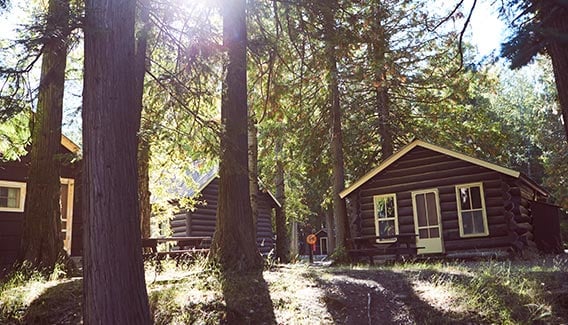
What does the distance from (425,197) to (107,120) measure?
13775 millimetres

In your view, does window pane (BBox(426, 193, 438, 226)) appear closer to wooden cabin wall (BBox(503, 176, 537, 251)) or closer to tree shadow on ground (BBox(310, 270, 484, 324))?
wooden cabin wall (BBox(503, 176, 537, 251))

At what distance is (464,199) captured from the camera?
16.2 meters

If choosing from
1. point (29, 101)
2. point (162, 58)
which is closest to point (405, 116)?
point (162, 58)

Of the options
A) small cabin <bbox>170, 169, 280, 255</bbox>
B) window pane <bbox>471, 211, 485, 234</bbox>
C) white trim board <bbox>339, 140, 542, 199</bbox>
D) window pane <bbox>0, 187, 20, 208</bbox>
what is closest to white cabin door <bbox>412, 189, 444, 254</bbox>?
window pane <bbox>471, 211, 485, 234</bbox>

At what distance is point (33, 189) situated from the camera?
9500 mm

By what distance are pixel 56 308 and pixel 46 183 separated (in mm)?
3922

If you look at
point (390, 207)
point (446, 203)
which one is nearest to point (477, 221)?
point (446, 203)

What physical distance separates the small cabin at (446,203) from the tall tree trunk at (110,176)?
10864 mm

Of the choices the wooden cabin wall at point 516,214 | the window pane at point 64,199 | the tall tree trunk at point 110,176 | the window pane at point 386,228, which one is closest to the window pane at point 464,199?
the wooden cabin wall at point 516,214

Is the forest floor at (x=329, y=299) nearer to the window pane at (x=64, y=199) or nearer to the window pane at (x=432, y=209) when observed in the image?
the window pane at (x=64, y=199)

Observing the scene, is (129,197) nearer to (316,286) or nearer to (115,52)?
(115,52)

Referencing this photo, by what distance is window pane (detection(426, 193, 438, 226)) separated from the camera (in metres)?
16.7

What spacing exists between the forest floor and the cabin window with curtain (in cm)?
852

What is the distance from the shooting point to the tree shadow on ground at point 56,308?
20.1 ft
